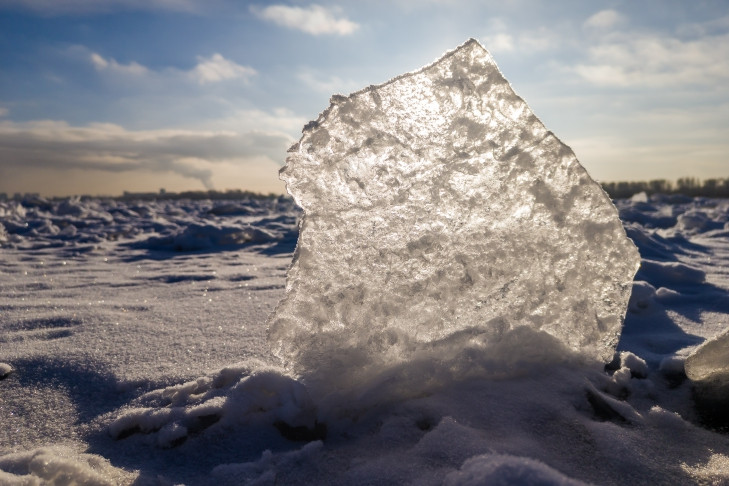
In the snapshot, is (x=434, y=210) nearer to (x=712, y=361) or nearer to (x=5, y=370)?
(x=712, y=361)

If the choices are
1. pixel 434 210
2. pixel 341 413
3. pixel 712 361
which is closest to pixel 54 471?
pixel 341 413

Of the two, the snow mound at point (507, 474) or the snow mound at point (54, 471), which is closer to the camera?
the snow mound at point (507, 474)

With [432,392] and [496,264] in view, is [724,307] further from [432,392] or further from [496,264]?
[432,392]

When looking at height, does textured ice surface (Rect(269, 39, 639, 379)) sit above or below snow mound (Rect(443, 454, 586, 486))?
above

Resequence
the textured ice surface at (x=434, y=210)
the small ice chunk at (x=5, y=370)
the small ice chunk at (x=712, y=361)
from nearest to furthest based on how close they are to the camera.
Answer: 1. the small ice chunk at (x=712, y=361)
2. the textured ice surface at (x=434, y=210)
3. the small ice chunk at (x=5, y=370)

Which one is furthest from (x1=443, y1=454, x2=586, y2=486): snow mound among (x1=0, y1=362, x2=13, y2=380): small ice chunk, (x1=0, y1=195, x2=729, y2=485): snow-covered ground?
(x1=0, y1=362, x2=13, y2=380): small ice chunk

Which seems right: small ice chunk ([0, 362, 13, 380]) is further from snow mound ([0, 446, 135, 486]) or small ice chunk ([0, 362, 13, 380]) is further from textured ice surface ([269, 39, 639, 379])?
textured ice surface ([269, 39, 639, 379])

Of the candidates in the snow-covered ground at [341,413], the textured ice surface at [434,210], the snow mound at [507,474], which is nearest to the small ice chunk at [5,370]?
the snow-covered ground at [341,413]

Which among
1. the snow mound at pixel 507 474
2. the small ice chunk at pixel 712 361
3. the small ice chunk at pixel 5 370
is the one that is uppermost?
the small ice chunk at pixel 712 361

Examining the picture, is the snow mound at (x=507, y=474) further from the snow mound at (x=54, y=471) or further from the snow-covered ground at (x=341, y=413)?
the snow mound at (x=54, y=471)
